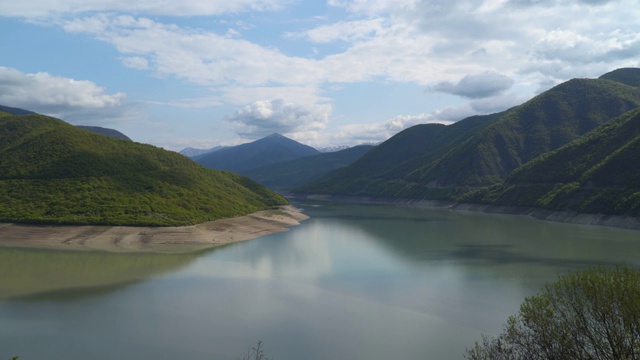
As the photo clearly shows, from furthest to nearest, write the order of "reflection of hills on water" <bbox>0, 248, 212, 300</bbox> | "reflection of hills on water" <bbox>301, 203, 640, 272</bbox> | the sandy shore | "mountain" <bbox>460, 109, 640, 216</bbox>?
"mountain" <bbox>460, 109, 640, 216</bbox>, the sandy shore, "reflection of hills on water" <bbox>301, 203, 640, 272</bbox>, "reflection of hills on water" <bbox>0, 248, 212, 300</bbox>

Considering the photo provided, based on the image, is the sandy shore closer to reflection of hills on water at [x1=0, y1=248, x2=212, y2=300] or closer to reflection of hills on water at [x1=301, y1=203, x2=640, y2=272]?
reflection of hills on water at [x1=0, y1=248, x2=212, y2=300]

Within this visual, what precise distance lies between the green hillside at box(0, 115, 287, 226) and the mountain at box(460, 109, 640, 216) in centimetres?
7293

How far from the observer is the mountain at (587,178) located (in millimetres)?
96438

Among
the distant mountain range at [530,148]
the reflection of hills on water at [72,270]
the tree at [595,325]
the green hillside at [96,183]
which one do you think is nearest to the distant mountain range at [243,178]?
the green hillside at [96,183]

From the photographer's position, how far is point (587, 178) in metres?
109

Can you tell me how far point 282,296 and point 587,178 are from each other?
96808 millimetres

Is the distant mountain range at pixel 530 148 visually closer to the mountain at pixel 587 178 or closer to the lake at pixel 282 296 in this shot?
the mountain at pixel 587 178

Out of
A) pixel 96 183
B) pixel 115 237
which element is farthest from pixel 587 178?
pixel 96 183

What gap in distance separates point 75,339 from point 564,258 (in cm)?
5290

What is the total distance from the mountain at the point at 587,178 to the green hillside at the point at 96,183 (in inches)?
2871

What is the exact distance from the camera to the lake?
27609 mm

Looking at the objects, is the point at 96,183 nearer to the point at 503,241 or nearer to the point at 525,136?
the point at 503,241

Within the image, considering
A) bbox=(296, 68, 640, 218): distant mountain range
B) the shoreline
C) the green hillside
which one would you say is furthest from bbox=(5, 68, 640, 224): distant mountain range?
the shoreline

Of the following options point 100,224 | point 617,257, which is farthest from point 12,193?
point 617,257
